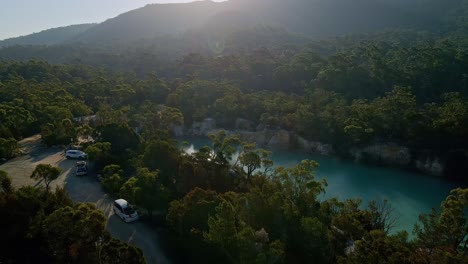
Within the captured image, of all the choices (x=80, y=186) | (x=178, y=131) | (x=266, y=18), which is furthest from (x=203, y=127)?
(x=266, y=18)

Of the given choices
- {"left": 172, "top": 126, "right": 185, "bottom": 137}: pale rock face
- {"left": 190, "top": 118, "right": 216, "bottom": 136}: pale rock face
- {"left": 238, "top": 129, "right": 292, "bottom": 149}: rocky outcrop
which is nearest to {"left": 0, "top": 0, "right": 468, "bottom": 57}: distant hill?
{"left": 190, "top": 118, "right": 216, "bottom": 136}: pale rock face

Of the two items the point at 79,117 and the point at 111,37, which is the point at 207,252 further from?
the point at 111,37

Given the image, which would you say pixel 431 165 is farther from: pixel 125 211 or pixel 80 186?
pixel 80 186

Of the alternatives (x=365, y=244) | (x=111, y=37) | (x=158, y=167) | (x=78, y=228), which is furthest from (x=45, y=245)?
(x=111, y=37)

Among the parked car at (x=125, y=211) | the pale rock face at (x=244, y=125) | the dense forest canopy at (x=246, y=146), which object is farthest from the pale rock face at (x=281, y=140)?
the parked car at (x=125, y=211)

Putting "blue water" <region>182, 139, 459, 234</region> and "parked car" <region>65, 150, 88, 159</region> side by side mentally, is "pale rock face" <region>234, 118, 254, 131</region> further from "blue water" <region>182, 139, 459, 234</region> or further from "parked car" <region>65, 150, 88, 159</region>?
"parked car" <region>65, 150, 88, 159</region>

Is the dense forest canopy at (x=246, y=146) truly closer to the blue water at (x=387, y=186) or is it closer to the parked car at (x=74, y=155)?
the blue water at (x=387, y=186)
